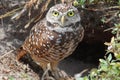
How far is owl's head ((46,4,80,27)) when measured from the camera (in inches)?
131

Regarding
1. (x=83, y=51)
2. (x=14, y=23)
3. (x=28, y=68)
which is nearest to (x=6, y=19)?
(x=14, y=23)

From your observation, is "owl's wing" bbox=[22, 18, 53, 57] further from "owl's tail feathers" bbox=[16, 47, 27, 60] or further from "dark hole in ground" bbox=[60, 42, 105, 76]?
"dark hole in ground" bbox=[60, 42, 105, 76]

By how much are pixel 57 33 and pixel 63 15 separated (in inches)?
8.1

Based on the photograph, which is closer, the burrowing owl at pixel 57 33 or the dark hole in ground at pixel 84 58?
the burrowing owl at pixel 57 33

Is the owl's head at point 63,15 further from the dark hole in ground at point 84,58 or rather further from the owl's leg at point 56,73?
the dark hole in ground at point 84,58

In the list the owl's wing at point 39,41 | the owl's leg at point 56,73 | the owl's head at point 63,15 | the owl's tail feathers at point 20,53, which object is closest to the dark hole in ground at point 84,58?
the owl's leg at point 56,73

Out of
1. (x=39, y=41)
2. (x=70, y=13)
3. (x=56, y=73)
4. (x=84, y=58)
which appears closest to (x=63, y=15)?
(x=70, y=13)

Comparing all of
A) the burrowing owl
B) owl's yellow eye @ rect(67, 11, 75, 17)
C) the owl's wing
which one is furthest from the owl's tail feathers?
owl's yellow eye @ rect(67, 11, 75, 17)

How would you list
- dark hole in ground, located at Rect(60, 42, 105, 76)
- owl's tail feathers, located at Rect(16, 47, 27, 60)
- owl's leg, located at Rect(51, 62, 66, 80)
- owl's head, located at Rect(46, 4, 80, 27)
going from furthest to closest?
dark hole in ground, located at Rect(60, 42, 105, 76) → owl's leg, located at Rect(51, 62, 66, 80) → owl's tail feathers, located at Rect(16, 47, 27, 60) → owl's head, located at Rect(46, 4, 80, 27)

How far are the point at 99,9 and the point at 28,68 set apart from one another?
99 centimetres

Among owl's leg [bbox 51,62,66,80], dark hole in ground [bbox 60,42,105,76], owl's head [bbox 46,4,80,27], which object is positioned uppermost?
owl's head [bbox 46,4,80,27]

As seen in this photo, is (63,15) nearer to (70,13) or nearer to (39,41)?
(70,13)

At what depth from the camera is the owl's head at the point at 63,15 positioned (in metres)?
3.33

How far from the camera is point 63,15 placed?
130 inches
